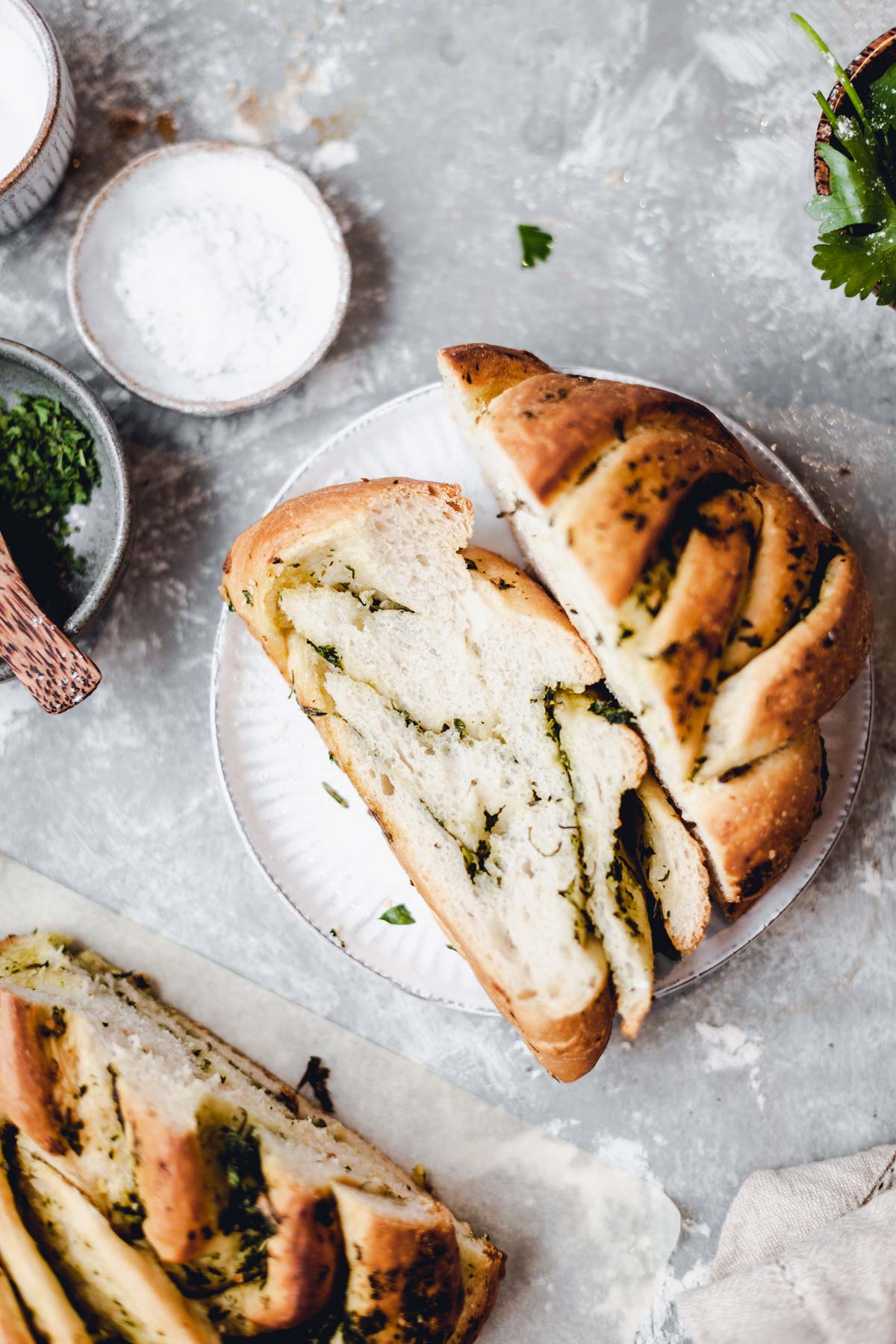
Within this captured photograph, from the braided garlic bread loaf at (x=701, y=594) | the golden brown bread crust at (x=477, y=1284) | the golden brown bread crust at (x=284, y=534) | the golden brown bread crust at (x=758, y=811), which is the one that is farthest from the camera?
the golden brown bread crust at (x=477, y=1284)

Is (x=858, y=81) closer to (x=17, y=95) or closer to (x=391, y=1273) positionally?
(x=17, y=95)

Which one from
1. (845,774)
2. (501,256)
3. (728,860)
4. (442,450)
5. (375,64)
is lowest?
(845,774)

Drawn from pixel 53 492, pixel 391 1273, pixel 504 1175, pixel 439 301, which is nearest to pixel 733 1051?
pixel 504 1175

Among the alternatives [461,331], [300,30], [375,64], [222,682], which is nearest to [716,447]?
[461,331]

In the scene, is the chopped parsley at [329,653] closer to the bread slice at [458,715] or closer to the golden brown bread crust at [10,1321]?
the bread slice at [458,715]

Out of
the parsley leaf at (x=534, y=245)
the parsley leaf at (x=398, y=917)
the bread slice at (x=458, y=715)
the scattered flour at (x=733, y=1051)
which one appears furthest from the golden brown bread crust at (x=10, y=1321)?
the parsley leaf at (x=534, y=245)

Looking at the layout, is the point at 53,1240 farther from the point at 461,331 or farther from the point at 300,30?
the point at 300,30

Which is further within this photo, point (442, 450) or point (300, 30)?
point (300, 30)
